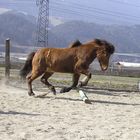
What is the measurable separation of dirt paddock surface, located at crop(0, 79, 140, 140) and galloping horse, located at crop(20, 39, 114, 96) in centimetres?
66

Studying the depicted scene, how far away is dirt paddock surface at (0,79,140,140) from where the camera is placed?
808 cm

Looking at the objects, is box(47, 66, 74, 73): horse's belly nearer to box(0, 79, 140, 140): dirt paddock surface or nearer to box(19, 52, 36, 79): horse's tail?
box(0, 79, 140, 140): dirt paddock surface

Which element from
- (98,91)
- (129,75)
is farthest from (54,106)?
(129,75)

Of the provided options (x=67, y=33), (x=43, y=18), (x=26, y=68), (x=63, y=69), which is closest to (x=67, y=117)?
(x=63, y=69)

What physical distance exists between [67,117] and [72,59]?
3612mm

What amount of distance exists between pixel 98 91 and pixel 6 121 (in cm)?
743

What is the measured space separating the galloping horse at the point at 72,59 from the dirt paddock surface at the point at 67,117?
664 millimetres

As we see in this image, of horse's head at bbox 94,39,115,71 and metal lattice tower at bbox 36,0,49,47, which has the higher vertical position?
horse's head at bbox 94,39,115,71

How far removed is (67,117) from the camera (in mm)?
9930

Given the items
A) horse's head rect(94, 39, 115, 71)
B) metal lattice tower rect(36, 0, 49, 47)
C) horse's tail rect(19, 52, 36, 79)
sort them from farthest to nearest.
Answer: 1. metal lattice tower rect(36, 0, 49, 47)
2. horse's tail rect(19, 52, 36, 79)
3. horse's head rect(94, 39, 115, 71)

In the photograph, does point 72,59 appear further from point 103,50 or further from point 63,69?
point 103,50

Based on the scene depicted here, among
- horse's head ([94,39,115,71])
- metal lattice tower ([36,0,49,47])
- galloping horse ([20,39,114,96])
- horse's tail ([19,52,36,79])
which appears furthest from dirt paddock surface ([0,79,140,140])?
metal lattice tower ([36,0,49,47])

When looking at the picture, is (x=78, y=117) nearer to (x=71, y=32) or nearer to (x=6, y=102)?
(x=6, y=102)

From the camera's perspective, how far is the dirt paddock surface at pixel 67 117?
808 centimetres
